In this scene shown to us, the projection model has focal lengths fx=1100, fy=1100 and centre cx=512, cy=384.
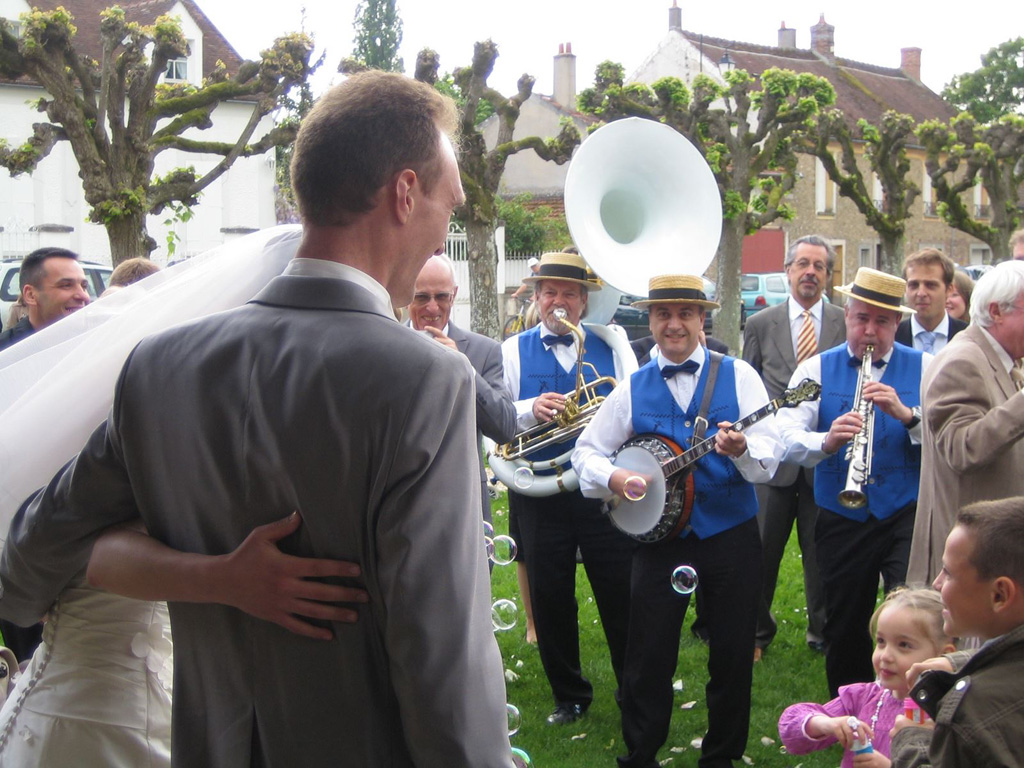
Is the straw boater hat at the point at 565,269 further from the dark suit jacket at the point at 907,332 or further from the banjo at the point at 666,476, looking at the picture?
the dark suit jacket at the point at 907,332

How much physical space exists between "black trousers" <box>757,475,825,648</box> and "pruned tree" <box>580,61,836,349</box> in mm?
13138

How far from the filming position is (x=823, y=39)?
43938 mm

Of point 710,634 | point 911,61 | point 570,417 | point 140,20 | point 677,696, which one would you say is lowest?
point 677,696

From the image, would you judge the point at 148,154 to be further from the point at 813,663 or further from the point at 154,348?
the point at 154,348

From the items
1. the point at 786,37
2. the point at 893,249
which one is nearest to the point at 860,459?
the point at 893,249

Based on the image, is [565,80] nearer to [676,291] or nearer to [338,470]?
[676,291]

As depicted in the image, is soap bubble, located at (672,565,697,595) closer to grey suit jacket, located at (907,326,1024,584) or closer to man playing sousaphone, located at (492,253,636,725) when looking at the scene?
man playing sousaphone, located at (492,253,636,725)

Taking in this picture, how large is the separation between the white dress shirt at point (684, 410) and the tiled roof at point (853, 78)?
1375 inches

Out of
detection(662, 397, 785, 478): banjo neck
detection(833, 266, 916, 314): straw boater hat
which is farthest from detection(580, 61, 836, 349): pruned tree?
detection(662, 397, 785, 478): banjo neck

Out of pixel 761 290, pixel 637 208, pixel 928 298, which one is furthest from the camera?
pixel 761 290

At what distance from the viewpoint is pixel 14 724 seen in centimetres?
239

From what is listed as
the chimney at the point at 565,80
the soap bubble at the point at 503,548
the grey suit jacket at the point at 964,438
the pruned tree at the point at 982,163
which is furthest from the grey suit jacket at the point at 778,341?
the chimney at the point at 565,80

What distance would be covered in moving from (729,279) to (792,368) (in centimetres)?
1477

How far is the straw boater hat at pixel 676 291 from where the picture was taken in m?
4.75
